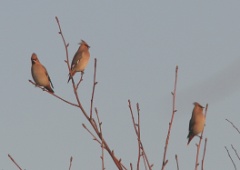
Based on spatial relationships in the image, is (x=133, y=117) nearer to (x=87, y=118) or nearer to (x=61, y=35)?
(x=87, y=118)

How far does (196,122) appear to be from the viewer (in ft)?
33.6

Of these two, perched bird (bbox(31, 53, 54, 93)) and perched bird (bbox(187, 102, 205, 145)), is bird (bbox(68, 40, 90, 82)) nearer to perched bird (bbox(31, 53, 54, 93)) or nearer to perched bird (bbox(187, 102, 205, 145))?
perched bird (bbox(31, 53, 54, 93))

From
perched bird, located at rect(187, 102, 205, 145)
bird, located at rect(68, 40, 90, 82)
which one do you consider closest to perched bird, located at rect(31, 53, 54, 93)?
bird, located at rect(68, 40, 90, 82)

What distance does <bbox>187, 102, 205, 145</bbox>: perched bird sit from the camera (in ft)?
32.7

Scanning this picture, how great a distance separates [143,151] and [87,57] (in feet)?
24.2

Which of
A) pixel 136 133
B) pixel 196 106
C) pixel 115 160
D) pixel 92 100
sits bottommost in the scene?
pixel 115 160

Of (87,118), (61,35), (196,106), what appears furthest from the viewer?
(196,106)

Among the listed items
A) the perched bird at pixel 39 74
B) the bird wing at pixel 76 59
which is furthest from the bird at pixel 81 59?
the perched bird at pixel 39 74

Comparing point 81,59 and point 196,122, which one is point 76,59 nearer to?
point 81,59

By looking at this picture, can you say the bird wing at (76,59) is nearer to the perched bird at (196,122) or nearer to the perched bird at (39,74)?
the perched bird at (39,74)

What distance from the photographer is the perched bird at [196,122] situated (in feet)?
32.7

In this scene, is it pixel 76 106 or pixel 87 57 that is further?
pixel 87 57

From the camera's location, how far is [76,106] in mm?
5242

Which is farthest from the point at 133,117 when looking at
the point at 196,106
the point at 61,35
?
the point at 196,106
